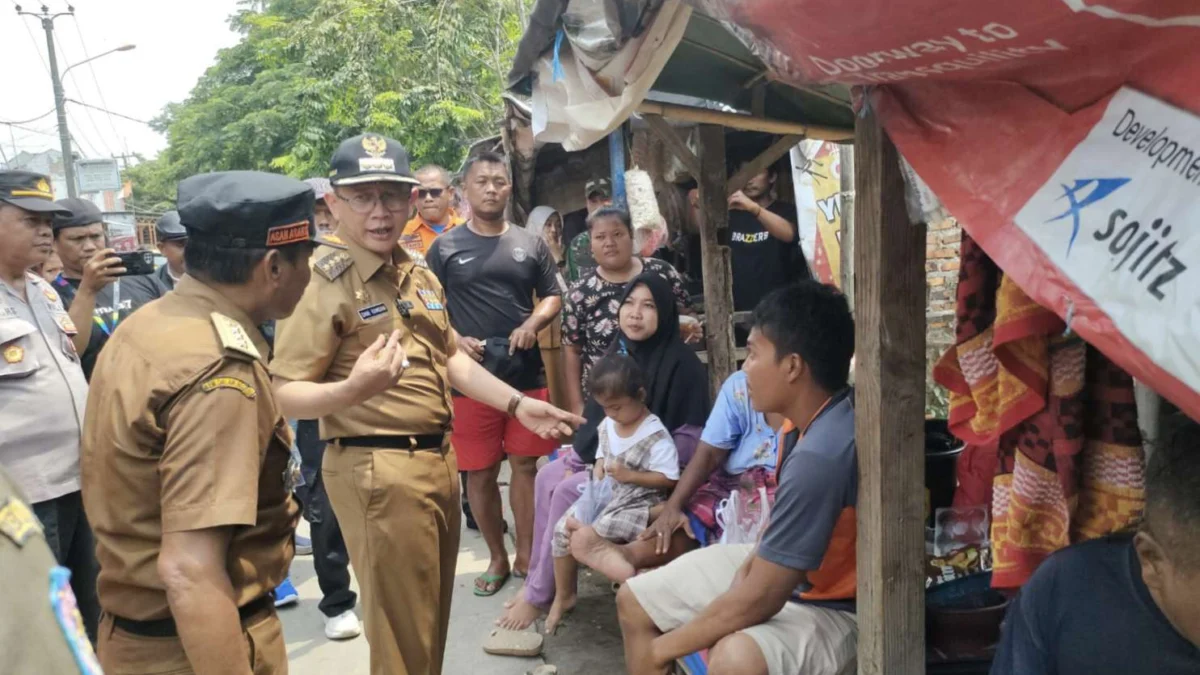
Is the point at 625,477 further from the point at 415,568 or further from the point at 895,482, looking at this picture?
the point at 895,482

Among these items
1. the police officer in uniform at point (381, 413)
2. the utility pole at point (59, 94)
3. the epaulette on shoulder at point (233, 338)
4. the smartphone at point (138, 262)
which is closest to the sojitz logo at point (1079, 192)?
the epaulette on shoulder at point (233, 338)

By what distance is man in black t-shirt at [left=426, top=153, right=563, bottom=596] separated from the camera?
4266 mm

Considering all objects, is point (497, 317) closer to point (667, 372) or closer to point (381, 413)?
point (667, 372)

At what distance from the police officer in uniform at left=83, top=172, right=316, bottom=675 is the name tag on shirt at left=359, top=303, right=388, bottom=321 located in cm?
75

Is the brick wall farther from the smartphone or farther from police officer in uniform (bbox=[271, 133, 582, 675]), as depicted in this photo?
the smartphone

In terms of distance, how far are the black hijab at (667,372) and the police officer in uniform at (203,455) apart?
Result: 81.2 inches

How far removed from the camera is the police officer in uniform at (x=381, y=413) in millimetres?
2561

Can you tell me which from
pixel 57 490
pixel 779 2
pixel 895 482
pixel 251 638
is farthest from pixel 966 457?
pixel 57 490

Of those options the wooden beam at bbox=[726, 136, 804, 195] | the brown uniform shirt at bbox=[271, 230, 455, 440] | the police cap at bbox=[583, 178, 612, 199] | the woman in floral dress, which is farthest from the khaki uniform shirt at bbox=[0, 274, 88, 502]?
the police cap at bbox=[583, 178, 612, 199]

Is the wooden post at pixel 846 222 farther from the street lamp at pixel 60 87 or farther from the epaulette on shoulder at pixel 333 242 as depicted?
the street lamp at pixel 60 87

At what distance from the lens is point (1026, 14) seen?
1.06m

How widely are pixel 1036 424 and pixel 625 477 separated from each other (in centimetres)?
198

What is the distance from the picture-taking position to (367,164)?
104 inches

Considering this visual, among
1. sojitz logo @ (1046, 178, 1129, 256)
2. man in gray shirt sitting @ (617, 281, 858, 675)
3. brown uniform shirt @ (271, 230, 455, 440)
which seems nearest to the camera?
sojitz logo @ (1046, 178, 1129, 256)
